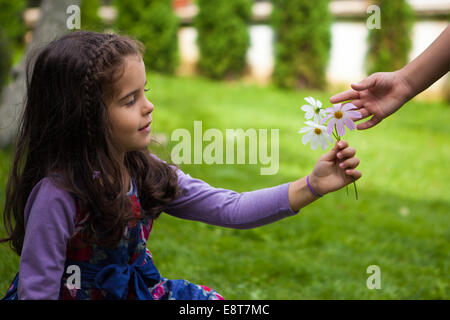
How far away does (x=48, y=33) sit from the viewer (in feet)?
16.0

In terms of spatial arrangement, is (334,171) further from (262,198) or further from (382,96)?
(382,96)

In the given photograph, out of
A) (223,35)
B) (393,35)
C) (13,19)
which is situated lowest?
(393,35)

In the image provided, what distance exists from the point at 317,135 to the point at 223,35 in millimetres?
9279

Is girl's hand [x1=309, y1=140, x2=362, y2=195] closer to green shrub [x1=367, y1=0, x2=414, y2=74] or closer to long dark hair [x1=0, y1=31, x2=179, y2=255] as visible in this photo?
long dark hair [x1=0, y1=31, x2=179, y2=255]

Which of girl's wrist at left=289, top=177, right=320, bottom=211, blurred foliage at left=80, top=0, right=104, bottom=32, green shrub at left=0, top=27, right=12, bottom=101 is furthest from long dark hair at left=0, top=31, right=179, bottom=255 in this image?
blurred foliage at left=80, top=0, right=104, bottom=32

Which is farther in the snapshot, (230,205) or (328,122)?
(230,205)

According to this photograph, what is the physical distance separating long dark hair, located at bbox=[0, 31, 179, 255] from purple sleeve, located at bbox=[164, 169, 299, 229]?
314 mm

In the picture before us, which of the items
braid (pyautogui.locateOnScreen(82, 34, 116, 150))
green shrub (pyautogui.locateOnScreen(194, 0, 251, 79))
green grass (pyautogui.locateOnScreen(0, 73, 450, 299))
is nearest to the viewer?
braid (pyautogui.locateOnScreen(82, 34, 116, 150))

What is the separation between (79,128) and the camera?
1.66m

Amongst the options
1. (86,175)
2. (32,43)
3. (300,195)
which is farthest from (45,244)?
(32,43)

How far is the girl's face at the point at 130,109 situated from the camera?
166 cm

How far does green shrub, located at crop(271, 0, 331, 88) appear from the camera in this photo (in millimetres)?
9734
